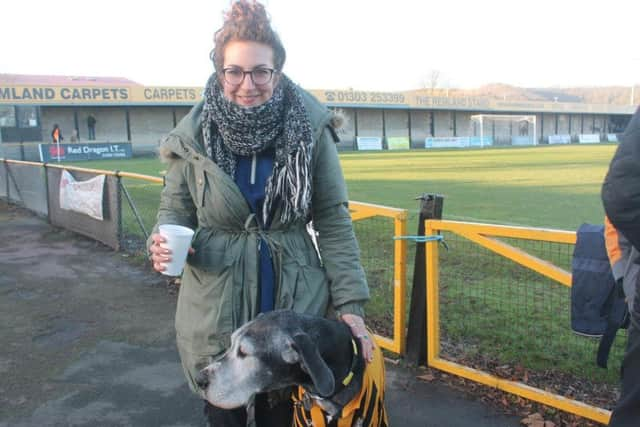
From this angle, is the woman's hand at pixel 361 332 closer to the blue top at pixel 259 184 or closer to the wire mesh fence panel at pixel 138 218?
the blue top at pixel 259 184

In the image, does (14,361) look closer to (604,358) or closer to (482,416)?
(482,416)

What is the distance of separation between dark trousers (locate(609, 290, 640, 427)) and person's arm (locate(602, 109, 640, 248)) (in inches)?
12.5

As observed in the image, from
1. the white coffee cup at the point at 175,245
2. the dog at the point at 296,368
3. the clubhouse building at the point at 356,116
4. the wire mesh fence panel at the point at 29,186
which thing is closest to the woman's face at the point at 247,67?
the white coffee cup at the point at 175,245

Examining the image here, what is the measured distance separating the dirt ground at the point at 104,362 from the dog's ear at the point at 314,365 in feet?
5.60

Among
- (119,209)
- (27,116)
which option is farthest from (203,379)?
(27,116)

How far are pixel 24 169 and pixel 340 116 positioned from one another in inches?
479

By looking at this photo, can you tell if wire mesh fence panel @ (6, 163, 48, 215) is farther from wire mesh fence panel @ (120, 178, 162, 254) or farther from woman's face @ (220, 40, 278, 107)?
woman's face @ (220, 40, 278, 107)

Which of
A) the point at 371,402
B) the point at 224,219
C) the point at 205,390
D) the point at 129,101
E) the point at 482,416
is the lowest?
the point at 482,416

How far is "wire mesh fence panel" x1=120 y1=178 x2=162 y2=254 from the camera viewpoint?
344 inches

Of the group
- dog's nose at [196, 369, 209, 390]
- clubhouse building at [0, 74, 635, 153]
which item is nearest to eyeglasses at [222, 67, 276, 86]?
dog's nose at [196, 369, 209, 390]

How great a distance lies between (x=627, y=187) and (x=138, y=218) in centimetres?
787

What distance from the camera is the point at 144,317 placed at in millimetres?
5871

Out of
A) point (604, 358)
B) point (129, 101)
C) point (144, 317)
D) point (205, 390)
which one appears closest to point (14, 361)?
point (144, 317)

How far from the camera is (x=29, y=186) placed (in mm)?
12367
